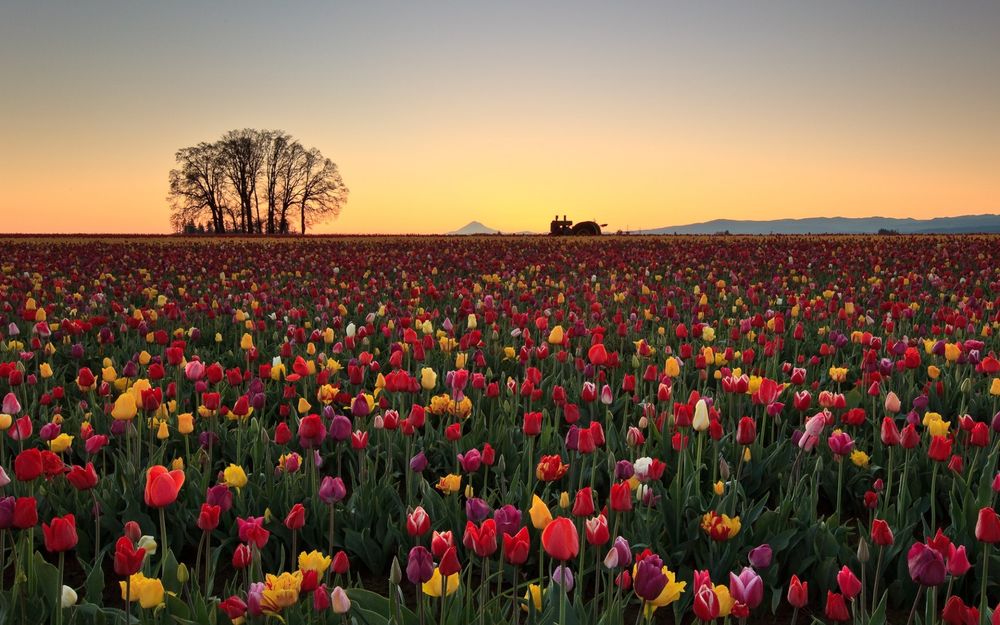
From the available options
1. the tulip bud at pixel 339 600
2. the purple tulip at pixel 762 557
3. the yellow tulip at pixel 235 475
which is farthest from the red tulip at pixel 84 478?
the purple tulip at pixel 762 557

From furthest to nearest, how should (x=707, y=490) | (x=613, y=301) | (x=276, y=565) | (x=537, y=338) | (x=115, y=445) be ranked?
(x=613, y=301) < (x=537, y=338) < (x=115, y=445) < (x=707, y=490) < (x=276, y=565)

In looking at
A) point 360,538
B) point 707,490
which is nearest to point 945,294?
point 707,490

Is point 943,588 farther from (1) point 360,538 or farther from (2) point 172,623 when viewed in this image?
(2) point 172,623

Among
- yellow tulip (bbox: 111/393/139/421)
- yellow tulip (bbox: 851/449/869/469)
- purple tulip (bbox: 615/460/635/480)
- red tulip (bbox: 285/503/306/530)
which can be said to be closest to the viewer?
red tulip (bbox: 285/503/306/530)

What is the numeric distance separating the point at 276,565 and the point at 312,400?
2.24m

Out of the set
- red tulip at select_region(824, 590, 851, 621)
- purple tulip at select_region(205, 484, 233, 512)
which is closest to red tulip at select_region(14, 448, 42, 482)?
purple tulip at select_region(205, 484, 233, 512)

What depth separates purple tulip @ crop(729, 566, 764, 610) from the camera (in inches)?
73.7

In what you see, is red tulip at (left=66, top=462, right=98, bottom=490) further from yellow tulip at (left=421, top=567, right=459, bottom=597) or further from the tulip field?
yellow tulip at (left=421, top=567, right=459, bottom=597)

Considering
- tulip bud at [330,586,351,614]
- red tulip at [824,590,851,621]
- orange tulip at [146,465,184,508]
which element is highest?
orange tulip at [146,465,184,508]

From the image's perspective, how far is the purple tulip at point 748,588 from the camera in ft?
6.15

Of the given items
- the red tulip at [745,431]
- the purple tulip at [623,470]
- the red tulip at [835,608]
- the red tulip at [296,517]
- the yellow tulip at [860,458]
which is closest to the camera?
the red tulip at [835,608]

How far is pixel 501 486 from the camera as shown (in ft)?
12.2

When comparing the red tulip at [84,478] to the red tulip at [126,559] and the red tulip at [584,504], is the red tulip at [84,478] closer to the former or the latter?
the red tulip at [126,559]

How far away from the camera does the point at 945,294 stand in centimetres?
1077
